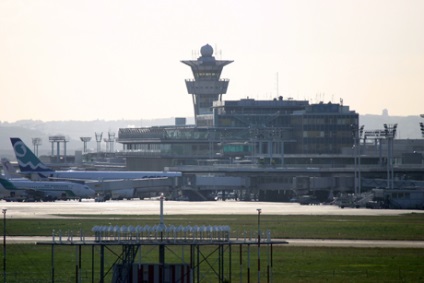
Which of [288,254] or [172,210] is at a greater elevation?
[288,254]

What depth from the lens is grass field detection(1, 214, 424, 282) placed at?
79.1m

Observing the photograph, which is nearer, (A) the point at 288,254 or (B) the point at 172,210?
(A) the point at 288,254

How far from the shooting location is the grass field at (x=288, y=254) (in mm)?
79062

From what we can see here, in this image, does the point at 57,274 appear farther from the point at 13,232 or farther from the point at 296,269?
the point at 13,232

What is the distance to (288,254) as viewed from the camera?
308ft

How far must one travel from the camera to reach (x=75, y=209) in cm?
16438

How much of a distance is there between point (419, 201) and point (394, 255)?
248 ft

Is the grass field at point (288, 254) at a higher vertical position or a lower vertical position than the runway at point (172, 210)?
higher

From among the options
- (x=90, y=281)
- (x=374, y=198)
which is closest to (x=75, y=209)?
(x=374, y=198)

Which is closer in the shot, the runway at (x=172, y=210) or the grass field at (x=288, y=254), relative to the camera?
the grass field at (x=288, y=254)

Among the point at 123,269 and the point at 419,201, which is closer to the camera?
the point at 123,269

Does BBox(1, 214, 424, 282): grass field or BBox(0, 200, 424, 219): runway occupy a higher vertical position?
BBox(1, 214, 424, 282): grass field

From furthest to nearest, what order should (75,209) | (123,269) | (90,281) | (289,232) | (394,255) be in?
(75,209) < (289,232) < (394,255) < (90,281) < (123,269)

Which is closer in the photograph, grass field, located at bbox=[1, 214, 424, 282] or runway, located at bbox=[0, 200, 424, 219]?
grass field, located at bbox=[1, 214, 424, 282]
